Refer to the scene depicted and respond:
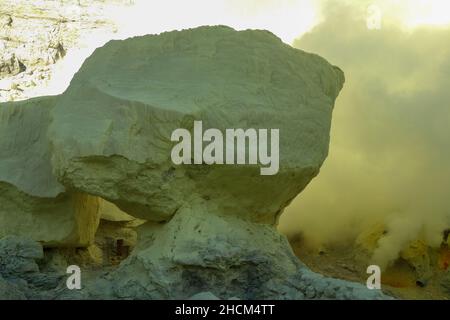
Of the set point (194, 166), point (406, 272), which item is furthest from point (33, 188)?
point (406, 272)

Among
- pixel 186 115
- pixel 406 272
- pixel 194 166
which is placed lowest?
pixel 406 272

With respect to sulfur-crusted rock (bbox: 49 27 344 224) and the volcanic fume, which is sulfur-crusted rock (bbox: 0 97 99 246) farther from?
sulfur-crusted rock (bbox: 49 27 344 224)

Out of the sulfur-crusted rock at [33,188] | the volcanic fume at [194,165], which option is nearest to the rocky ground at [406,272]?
the volcanic fume at [194,165]

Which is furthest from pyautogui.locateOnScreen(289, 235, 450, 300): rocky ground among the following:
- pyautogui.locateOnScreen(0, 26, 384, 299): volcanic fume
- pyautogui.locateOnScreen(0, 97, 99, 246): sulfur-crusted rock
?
pyautogui.locateOnScreen(0, 97, 99, 246): sulfur-crusted rock

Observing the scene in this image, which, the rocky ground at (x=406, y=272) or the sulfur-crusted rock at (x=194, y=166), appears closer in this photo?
the sulfur-crusted rock at (x=194, y=166)

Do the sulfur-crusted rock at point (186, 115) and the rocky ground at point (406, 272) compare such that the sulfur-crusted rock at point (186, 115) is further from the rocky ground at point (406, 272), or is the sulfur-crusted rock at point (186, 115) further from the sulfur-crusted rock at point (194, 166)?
the rocky ground at point (406, 272)

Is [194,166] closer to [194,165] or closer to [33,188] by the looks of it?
[194,165]

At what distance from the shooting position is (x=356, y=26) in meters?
8.05

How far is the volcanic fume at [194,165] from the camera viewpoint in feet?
12.7

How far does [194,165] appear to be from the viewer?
3.96 metres

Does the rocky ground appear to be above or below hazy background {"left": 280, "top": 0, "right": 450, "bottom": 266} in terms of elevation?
below

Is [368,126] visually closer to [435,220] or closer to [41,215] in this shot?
[435,220]

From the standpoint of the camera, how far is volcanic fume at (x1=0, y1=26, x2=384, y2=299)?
3879 mm

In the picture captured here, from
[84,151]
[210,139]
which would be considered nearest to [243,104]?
[210,139]
